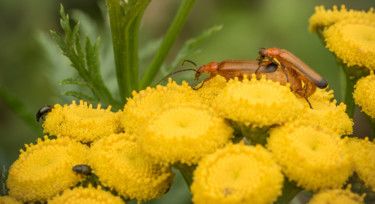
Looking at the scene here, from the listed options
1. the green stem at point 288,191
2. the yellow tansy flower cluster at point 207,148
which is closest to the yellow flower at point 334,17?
the yellow tansy flower cluster at point 207,148

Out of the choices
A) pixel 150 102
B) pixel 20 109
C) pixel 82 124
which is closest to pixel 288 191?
pixel 150 102

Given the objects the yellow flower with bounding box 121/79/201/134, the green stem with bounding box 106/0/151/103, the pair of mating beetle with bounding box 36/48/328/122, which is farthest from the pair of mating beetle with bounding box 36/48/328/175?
the green stem with bounding box 106/0/151/103

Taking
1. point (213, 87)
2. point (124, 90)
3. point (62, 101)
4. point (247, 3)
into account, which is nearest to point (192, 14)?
point (247, 3)

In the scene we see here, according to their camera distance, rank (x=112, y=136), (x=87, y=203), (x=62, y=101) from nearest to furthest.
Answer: (x=87, y=203)
(x=112, y=136)
(x=62, y=101)

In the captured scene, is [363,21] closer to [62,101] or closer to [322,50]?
[62,101]

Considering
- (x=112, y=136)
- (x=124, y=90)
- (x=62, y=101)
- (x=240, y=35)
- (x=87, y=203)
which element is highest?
(x=240, y=35)

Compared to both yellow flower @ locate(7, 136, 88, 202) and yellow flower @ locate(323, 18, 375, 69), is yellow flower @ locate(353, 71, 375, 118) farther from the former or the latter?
yellow flower @ locate(7, 136, 88, 202)
